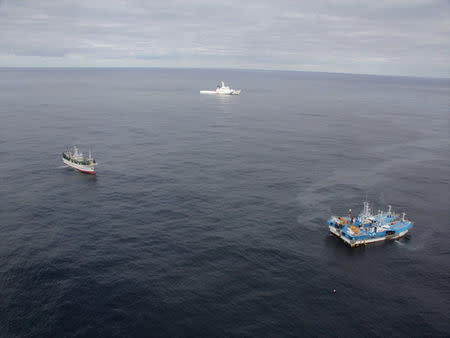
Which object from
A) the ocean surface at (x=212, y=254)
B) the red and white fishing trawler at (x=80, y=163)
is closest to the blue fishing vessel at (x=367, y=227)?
the ocean surface at (x=212, y=254)

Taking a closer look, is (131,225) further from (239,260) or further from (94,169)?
(94,169)

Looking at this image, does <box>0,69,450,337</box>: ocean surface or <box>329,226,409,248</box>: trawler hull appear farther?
<box>329,226,409,248</box>: trawler hull

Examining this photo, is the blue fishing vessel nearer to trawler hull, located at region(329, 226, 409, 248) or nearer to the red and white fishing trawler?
trawler hull, located at region(329, 226, 409, 248)

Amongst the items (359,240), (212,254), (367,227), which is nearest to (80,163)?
(212,254)

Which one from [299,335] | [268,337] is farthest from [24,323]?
[299,335]

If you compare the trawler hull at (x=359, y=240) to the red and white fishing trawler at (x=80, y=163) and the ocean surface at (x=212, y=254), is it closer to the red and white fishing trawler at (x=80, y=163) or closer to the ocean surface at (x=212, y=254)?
the ocean surface at (x=212, y=254)

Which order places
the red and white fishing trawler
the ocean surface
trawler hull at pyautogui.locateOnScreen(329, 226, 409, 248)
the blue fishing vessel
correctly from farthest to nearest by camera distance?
the red and white fishing trawler < the blue fishing vessel < trawler hull at pyautogui.locateOnScreen(329, 226, 409, 248) < the ocean surface

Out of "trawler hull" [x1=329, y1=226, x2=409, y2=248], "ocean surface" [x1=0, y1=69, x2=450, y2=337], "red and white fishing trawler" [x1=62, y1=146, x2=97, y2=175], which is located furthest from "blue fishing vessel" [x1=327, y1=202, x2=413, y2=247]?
"red and white fishing trawler" [x1=62, y1=146, x2=97, y2=175]

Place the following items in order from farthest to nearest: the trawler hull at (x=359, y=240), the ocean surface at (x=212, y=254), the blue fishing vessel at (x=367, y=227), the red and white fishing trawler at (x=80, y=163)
A: 1. the red and white fishing trawler at (x=80, y=163)
2. the blue fishing vessel at (x=367, y=227)
3. the trawler hull at (x=359, y=240)
4. the ocean surface at (x=212, y=254)

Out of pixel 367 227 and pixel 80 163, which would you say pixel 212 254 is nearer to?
pixel 367 227
